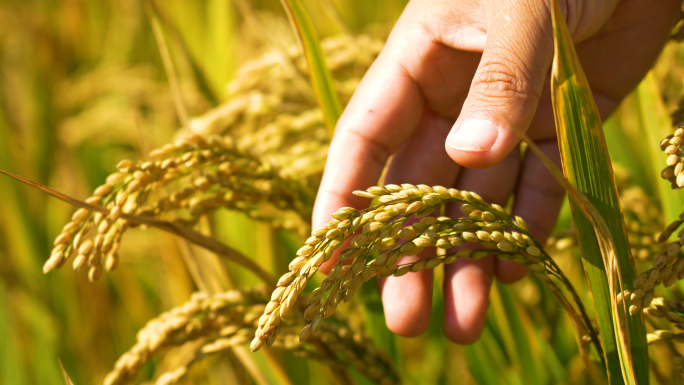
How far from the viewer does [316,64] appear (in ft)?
4.32

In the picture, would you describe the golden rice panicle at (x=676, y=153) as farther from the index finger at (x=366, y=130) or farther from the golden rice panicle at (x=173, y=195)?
the golden rice panicle at (x=173, y=195)

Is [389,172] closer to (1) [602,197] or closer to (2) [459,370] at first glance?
(1) [602,197]

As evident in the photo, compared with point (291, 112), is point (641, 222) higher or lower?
lower

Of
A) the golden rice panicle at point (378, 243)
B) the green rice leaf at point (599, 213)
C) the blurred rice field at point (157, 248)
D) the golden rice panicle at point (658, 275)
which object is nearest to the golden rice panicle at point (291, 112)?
the blurred rice field at point (157, 248)

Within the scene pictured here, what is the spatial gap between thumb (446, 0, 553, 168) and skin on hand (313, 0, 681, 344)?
0.22 ft

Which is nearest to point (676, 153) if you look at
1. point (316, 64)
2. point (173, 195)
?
point (316, 64)

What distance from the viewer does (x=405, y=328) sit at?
48.4 inches

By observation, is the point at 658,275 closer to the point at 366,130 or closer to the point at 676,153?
the point at 676,153

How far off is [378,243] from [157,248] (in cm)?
181

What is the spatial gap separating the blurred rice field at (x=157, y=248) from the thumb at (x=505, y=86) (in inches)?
23.9

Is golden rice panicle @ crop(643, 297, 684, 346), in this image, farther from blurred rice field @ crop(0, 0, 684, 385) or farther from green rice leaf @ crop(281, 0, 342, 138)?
green rice leaf @ crop(281, 0, 342, 138)

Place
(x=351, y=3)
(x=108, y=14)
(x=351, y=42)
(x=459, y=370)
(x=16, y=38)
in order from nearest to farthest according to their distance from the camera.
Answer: (x=351, y=42)
(x=459, y=370)
(x=16, y=38)
(x=351, y=3)
(x=108, y=14)

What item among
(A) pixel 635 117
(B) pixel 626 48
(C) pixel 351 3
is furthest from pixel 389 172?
(C) pixel 351 3

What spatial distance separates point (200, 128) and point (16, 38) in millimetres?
2467
